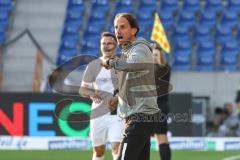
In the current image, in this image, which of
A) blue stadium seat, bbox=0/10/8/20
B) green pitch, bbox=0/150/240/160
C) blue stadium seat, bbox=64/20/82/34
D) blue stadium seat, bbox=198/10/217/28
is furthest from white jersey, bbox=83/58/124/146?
blue stadium seat, bbox=198/10/217/28

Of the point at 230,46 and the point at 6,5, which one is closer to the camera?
the point at 230,46

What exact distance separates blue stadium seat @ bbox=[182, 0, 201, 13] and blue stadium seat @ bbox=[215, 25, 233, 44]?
98 cm

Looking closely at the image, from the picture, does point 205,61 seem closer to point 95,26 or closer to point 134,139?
point 95,26

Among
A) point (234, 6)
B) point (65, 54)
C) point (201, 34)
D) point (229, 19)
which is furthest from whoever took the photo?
point (234, 6)

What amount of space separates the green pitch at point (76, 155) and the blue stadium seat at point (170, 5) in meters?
8.04

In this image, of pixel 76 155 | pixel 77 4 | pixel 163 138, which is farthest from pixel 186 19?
pixel 163 138

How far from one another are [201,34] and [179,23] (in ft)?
2.81

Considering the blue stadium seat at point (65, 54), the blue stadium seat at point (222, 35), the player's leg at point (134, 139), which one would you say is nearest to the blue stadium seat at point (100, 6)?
the blue stadium seat at point (65, 54)

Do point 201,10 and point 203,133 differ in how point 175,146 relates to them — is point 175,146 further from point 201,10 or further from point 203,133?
point 201,10

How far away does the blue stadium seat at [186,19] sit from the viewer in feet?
73.0

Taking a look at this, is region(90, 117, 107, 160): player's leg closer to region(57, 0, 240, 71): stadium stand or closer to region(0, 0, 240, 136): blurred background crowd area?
region(0, 0, 240, 136): blurred background crowd area

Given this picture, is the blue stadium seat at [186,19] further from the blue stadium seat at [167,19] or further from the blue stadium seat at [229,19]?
the blue stadium seat at [229,19]

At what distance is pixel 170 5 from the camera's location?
22609 mm

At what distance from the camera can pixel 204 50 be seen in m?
21.5
